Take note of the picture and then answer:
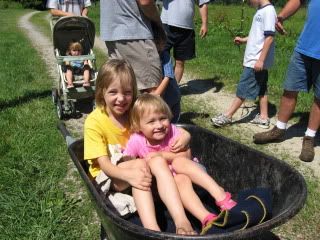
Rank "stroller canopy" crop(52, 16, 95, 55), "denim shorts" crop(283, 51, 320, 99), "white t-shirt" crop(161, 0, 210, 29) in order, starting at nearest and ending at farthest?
"denim shorts" crop(283, 51, 320, 99) < "white t-shirt" crop(161, 0, 210, 29) < "stroller canopy" crop(52, 16, 95, 55)

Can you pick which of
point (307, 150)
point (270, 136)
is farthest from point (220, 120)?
point (307, 150)

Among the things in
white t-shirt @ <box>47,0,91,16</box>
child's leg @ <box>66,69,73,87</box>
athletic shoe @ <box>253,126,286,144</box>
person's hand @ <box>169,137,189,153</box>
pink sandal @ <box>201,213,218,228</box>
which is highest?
white t-shirt @ <box>47,0,91,16</box>

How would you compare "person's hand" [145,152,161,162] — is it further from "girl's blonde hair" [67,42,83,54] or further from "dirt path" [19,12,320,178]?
"girl's blonde hair" [67,42,83,54]

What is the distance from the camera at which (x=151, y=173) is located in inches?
94.8

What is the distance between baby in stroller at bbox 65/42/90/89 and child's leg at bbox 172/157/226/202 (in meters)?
3.45

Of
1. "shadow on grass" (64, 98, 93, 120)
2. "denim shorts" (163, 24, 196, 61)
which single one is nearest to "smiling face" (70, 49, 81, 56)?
"shadow on grass" (64, 98, 93, 120)

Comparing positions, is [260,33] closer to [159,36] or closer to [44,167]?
[159,36]

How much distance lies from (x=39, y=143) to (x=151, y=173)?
244 centimetres

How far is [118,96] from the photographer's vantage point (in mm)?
2664

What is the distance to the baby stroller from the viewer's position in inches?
221

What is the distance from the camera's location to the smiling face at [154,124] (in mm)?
2588

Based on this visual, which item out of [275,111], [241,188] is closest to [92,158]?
[241,188]

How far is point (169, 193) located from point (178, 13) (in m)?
3.91

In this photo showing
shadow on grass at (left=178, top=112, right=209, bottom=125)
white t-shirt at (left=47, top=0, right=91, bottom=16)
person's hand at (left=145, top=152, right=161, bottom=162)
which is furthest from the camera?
white t-shirt at (left=47, top=0, right=91, bottom=16)
